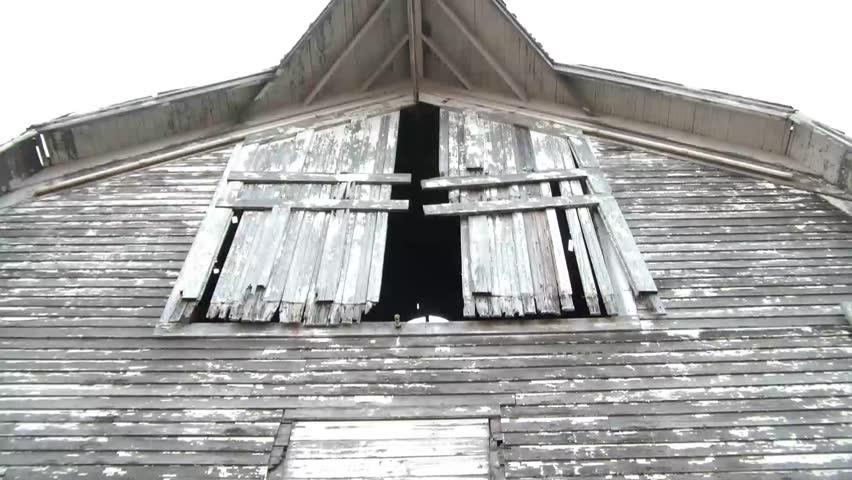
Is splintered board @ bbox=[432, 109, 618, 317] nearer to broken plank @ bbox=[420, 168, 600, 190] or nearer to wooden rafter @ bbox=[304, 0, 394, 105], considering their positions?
broken plank @ bbox=[420, 168, 600, 190]

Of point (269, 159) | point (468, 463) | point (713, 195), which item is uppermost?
point (269, 159)

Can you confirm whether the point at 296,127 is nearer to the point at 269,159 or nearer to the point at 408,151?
the point at 269,159

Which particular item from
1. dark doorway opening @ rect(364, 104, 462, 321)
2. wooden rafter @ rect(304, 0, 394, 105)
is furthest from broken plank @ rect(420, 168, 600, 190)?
wooden rafter @ rect(304, 0, 394, 105)

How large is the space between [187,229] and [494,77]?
4281 millimetres

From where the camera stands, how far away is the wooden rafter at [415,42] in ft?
28.4

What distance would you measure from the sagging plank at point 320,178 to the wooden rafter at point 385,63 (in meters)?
2.26

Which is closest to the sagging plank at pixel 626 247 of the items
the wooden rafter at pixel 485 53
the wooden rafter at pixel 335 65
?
the wooden rafter at pixel 485 53

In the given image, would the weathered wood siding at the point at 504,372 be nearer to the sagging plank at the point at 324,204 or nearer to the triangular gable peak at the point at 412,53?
the sagging plank at the point at 324,204

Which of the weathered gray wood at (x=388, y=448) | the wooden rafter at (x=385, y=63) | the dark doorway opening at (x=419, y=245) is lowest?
the weathered gray wood at (x=388, y=448)

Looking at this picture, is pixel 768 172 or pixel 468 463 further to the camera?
pixel 768 172

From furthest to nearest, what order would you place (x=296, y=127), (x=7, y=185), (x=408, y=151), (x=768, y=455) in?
(x=408, y=151)
(x=296, y=127)
(x=7, y=185)
(x=768, y=455)

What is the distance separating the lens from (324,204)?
703 centimetres

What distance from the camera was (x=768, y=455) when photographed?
469 centimetres

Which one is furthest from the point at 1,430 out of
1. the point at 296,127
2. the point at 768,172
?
the point at 768,172
